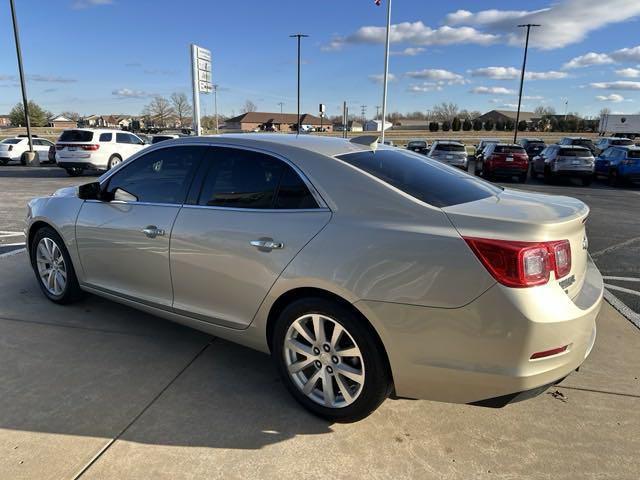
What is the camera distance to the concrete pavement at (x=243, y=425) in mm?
2455

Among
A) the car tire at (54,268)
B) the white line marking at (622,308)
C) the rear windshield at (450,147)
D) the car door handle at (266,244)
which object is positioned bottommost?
the white line marking at (622,308)

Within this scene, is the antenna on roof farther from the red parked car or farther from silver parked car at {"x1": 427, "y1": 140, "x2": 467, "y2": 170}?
silver parked car at {"x1": 427, "y1": 140, "x2": 467, "y2": 170}

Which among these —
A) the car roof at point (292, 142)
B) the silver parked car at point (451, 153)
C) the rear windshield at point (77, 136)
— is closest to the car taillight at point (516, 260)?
the car roof at point (292, 142)

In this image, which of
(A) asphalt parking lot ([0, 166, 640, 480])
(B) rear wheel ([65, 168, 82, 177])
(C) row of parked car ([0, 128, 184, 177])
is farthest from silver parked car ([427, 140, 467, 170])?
(A) asphalt parking lot ([0, 166, 640, 480])

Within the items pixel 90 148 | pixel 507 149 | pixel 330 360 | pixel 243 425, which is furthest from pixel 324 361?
pixel 507 149

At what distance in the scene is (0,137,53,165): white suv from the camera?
72.5ft

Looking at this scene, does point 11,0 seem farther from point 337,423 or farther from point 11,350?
point 337,423

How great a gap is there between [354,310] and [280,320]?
50 cm

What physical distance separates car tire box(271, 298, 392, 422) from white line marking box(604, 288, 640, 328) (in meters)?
3.04

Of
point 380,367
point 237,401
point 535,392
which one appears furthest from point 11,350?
point 535,392

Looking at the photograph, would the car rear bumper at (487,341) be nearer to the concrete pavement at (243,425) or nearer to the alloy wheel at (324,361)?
the alloy wheel at (324,361)

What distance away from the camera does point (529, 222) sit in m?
2.35

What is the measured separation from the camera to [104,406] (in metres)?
2.94

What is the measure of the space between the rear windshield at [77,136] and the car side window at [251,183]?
639 inches
